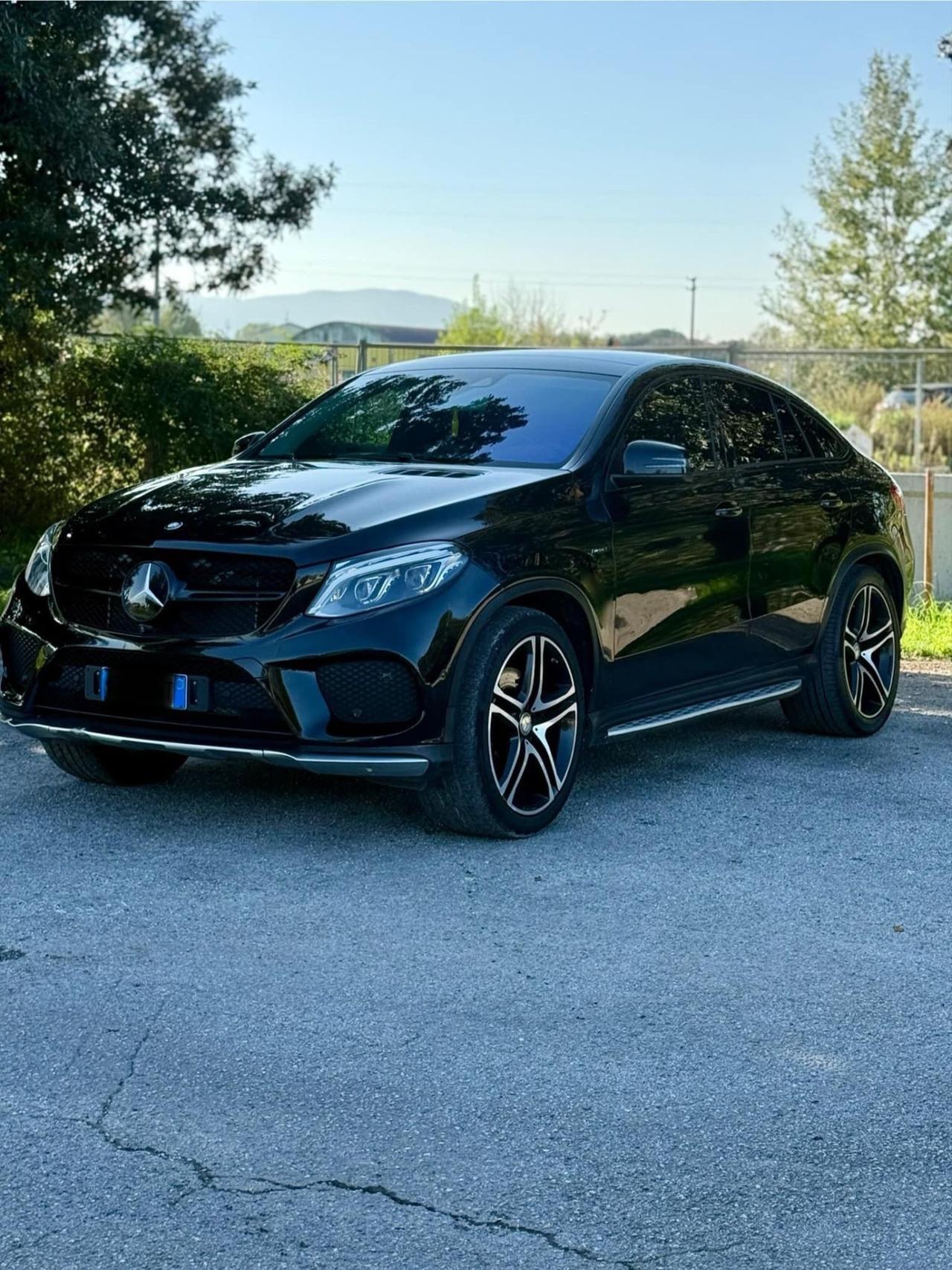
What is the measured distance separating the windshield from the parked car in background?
11.8 metres

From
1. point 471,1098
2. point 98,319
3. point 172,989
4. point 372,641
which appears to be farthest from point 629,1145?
point 98,319

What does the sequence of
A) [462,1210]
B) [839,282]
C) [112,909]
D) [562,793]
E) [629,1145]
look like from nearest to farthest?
[462,1210] → [629,1145] → [112,909] → [562,793] → [839,282]

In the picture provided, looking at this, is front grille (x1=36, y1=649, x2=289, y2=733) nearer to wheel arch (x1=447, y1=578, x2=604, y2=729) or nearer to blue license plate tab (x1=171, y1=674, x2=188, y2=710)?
blue license plate tab (x1=171, y1=674, x2=188, y2=710)

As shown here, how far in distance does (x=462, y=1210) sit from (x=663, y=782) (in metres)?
4.14

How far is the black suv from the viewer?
603 centimetres

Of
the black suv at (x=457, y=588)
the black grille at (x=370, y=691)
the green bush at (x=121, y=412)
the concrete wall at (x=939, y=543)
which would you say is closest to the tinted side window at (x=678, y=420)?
the black suv at (x=457, y=588)

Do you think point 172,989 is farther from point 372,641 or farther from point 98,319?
point 98,319

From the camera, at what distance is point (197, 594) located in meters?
6.14

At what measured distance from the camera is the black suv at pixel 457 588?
603cm

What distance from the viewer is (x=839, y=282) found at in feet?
132

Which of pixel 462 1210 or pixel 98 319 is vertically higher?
pixel 98 319

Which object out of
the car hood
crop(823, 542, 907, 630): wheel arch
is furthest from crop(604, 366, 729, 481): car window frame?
crop(823, 542, 907, 630): wheel arch

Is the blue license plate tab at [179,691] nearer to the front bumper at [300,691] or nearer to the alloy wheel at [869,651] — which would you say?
the front bumper at [300,691]

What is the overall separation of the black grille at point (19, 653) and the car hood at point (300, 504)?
1.40 feet
